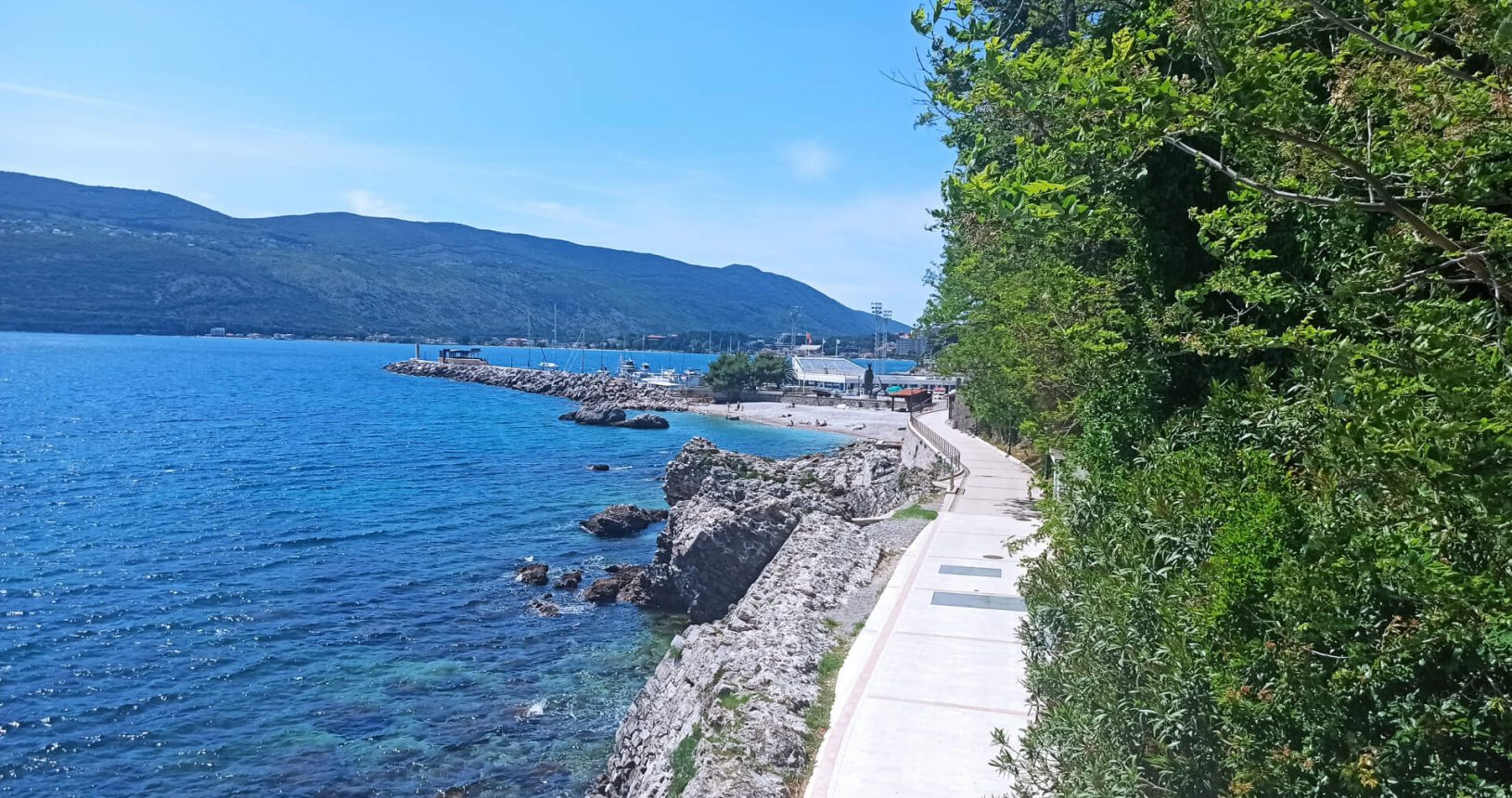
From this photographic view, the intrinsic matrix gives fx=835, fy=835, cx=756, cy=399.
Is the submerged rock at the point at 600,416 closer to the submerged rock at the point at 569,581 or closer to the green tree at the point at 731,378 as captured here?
the green tree at the point at 731,378

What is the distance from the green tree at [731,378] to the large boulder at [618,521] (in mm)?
72073

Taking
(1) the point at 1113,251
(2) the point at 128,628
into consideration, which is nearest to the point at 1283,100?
(1) the point at 1113,251

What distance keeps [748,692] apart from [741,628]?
3.69 m

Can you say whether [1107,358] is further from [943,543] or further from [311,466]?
[311,466]

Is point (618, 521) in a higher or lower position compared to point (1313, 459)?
lower

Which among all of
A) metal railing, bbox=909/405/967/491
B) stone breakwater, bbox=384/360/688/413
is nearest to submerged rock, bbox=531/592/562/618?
metal railing, bbox=909/405/967/491

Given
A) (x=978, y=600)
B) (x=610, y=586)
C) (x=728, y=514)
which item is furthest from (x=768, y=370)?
(x=978, y=600)

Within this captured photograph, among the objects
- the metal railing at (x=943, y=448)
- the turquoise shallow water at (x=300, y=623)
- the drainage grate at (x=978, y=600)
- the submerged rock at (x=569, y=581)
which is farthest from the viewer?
the metal railing at (x=943, y=448)

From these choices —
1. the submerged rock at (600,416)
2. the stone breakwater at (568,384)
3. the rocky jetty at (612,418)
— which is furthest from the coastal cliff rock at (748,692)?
the stone breakwater at (568,384)

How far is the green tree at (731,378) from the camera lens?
113750 millimetres

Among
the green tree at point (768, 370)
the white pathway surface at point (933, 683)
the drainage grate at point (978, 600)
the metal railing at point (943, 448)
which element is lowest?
the white pathway surface at point (933, 683)

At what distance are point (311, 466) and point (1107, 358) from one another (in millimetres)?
54685

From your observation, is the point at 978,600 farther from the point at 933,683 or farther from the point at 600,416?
the point at 600,416

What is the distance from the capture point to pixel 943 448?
40625 millimetres
